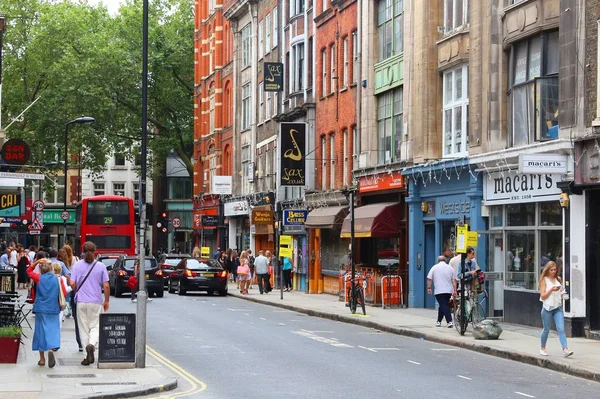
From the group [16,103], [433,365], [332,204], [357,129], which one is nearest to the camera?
[433,365]

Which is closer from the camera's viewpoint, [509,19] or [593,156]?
[593,156]

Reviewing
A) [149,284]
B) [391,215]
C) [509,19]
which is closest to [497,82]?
[509,19]

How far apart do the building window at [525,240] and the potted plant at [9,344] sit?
12.3 m

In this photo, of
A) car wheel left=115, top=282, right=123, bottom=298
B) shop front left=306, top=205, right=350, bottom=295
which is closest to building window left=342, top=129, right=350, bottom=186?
shop front left=306, top=205, right=350, bottom=295

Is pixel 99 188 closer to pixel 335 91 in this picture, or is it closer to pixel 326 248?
Result: pixel 326 248

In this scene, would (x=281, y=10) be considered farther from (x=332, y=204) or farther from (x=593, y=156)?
(x=593, y=156)

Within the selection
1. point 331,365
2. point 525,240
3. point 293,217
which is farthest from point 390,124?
Answer: point 331,365

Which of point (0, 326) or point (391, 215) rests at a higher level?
point (391, 215)

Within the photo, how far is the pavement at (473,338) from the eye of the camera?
18719 mm

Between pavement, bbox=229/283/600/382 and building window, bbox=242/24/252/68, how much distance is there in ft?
79.6

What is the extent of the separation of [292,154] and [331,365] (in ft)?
89.5

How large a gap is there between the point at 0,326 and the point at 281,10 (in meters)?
35.0

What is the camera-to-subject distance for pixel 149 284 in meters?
40.6

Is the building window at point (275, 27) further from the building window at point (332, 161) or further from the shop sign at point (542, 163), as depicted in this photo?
the shop sign at point (542, 163)
